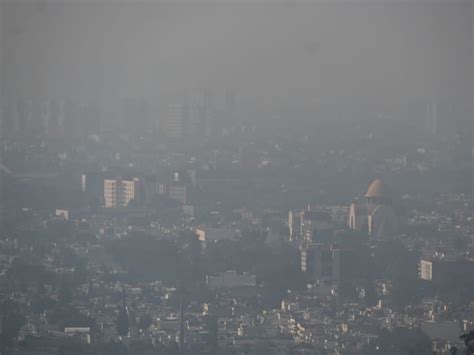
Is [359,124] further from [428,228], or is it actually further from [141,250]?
[141,250]

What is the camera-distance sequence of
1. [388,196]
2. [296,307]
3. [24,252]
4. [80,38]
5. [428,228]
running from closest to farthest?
[296,307], [24,252], [428,228], [388,196], [80,38]

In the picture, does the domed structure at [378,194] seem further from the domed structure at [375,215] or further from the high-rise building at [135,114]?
the high-rise building at [135,114]

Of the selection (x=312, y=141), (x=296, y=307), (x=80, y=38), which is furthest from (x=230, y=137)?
(x=296, y=307)

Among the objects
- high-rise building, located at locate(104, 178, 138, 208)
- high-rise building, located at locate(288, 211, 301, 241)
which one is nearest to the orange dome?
high-rise building, located at locate(288, 211, 301, 241)

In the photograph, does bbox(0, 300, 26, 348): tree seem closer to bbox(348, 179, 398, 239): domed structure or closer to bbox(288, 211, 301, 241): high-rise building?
bbox(288, 211, 301, 241): high-rise building

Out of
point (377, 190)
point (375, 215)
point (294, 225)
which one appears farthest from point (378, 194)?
point (294, 225)

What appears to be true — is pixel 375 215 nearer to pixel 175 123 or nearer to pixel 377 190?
pixel 377 190
